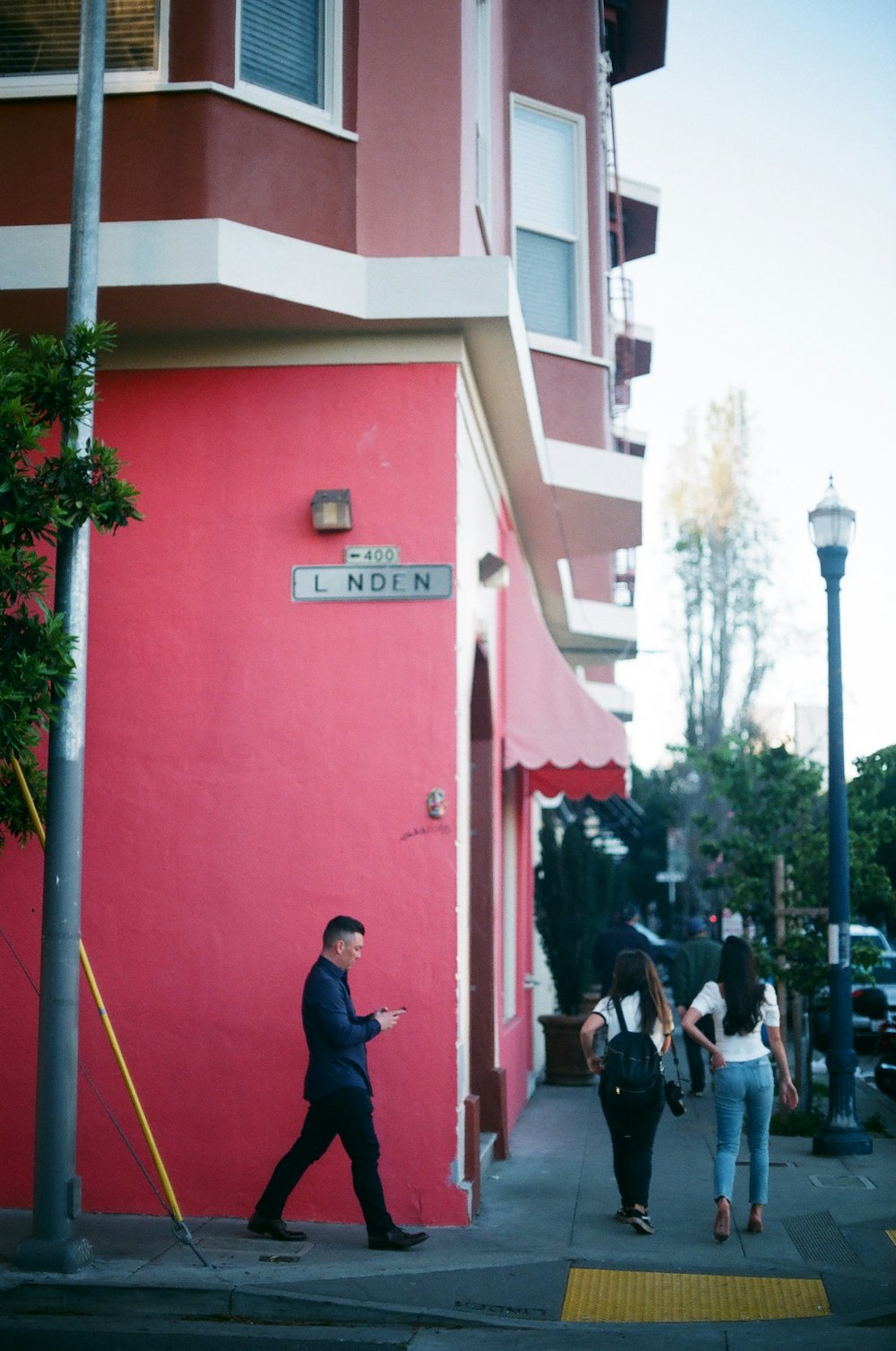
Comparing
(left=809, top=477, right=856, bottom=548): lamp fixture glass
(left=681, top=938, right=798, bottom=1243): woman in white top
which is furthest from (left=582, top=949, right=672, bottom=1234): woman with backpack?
(left=809, top=477, right=856, bottom=548): lamp fixture glass

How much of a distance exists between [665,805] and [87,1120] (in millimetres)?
37581

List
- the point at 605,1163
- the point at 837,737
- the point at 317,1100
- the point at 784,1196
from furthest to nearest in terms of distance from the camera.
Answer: the point at 837,737 → the point at 605,1163 → the point at 784,1196 → the point at 317,1100

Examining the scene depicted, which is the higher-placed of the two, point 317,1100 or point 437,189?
point 437,189

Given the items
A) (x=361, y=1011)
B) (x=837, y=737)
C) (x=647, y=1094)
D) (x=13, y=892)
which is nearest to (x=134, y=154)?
(x=13, y=892)

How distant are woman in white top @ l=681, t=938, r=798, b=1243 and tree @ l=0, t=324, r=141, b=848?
4.32 meters

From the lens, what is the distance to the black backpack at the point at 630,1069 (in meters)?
8.88

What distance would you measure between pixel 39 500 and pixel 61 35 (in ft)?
12.8

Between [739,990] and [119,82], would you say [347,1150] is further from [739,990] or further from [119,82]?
[119,82]

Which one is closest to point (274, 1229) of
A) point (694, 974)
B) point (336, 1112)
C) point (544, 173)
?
point (336, 1112)

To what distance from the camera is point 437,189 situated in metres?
Answer: 8.91

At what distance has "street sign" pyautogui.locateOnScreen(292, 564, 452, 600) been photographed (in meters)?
8.69

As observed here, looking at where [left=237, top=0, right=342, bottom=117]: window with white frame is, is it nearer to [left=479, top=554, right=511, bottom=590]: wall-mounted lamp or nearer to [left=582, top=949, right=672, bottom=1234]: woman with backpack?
[left=479, top=554, right=511, bottom=590]: wall-mounted lamp

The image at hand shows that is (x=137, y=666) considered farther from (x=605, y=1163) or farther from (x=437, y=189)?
(x=605, y=1163)

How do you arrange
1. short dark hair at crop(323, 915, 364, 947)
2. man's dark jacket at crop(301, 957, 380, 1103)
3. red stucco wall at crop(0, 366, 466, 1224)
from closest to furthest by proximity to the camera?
man's dark jacket at crop(301, 957, 380, 1103) → short dark hair at crop(323, 915, 364, 947) → red stucco wall at crop(0, 366, 466, 1224)
